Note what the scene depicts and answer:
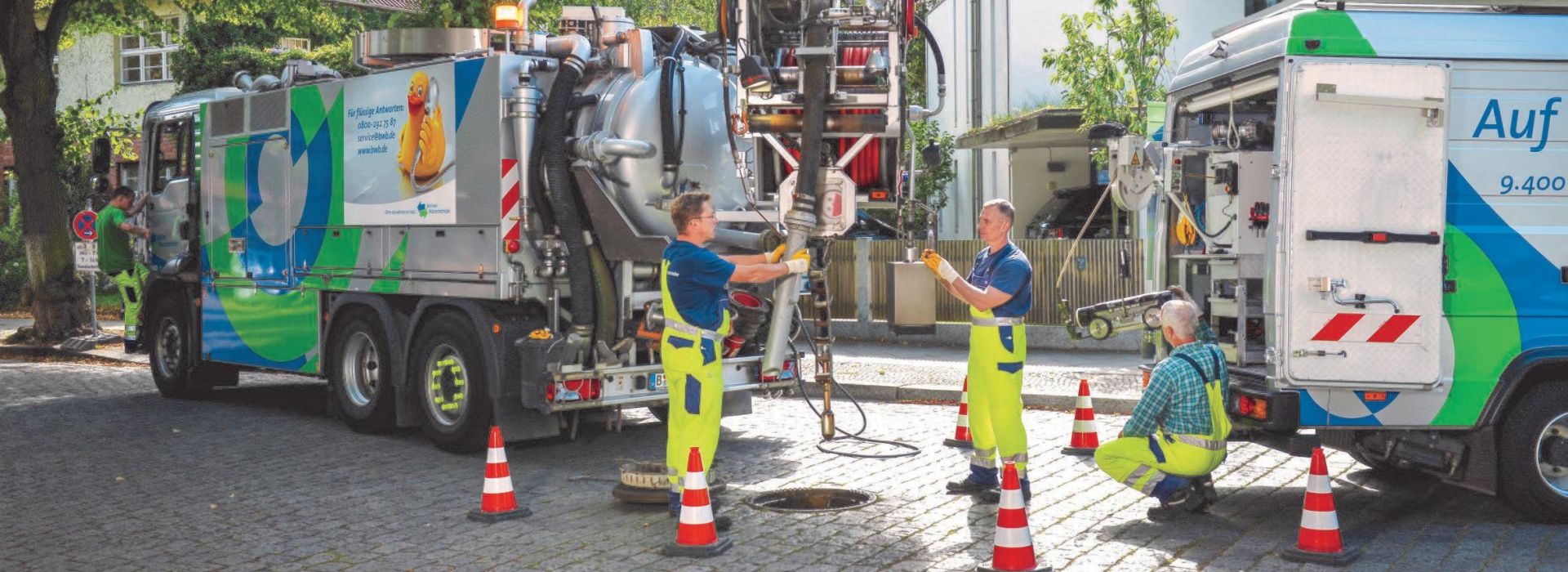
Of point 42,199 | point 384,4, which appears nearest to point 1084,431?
point 42,199

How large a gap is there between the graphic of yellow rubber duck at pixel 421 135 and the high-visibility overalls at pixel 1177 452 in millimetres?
4993

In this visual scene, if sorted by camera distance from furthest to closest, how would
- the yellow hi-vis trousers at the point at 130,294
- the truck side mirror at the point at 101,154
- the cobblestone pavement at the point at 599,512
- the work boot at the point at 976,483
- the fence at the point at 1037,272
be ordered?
the fence at the point at 1037,272, the yellow hi-vis trousers at the point at 130,294, the truck side mirror at the point at 101,154, the work boot at the point at 976,483, the cobblestone pavement at the point at 599,512

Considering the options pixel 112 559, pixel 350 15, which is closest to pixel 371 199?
pixel 112 559

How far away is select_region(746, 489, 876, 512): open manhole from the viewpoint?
800cm

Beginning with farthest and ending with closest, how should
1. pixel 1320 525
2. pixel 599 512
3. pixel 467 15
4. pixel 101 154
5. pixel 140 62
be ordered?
pixel 140 62 → pixel 467 15 → pixel 101 154 → pixel 599 512 → pixel 1320 525

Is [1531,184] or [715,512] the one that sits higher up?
[1531,184]

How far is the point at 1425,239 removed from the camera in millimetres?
7148

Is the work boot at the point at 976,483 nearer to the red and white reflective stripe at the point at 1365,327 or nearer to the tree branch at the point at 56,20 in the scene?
the red and white reflective stripe at the point at 1365,327

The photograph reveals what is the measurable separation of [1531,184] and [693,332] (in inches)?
163

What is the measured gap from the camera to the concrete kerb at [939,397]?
40.3 ft

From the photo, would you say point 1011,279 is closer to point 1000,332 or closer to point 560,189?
point 1000,332

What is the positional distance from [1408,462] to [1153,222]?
2393 mm

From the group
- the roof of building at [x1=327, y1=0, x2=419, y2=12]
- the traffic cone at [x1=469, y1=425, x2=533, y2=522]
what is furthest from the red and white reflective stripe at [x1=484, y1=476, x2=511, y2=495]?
the roof of building at [x1=327, y1=0, x2=419, y2=12]

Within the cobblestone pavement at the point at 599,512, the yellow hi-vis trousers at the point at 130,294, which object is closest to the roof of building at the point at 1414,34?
the cobblestone pavement at the point at 599,512
